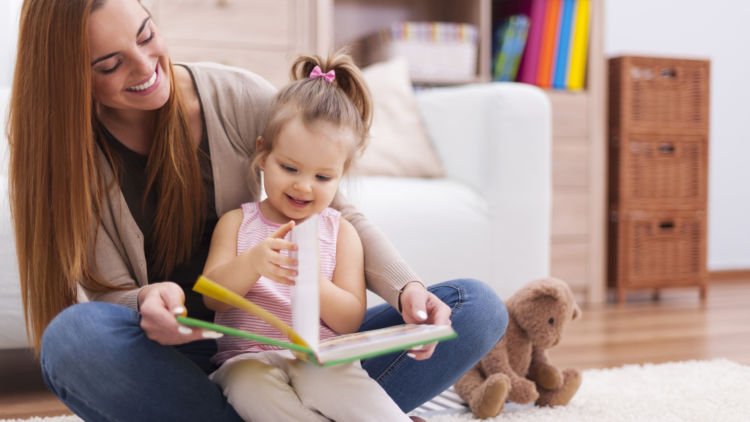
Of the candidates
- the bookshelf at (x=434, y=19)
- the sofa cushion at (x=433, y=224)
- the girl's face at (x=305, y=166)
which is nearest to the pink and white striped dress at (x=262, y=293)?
the girl's face at (x=305, y=166)

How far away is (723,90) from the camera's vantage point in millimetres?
3174

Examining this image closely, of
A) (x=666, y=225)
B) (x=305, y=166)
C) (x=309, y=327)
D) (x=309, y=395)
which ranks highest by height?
(x=305, y=166)

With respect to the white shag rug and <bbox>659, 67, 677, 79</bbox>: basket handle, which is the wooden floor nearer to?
the white shag rug

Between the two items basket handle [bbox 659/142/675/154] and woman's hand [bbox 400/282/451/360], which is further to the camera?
basket handle [bbox 659/142/675/154]

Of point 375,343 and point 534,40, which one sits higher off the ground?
point 534,40

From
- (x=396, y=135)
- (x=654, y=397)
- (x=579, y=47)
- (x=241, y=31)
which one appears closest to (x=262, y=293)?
(x=654, y=397)

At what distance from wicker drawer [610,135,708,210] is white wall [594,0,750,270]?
55 centimetres

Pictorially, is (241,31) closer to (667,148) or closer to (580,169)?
(580,169)

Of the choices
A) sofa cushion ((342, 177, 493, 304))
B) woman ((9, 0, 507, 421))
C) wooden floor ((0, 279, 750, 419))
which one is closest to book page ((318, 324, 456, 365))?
woman ((9, 0, 507, 421))

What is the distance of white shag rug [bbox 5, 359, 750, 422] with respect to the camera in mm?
1276

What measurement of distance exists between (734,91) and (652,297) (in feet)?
3.26

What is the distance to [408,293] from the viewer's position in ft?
3.26

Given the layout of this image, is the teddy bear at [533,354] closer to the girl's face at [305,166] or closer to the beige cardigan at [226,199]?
the beige cardigan at [226,199]

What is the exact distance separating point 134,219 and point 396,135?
1.19 meters
